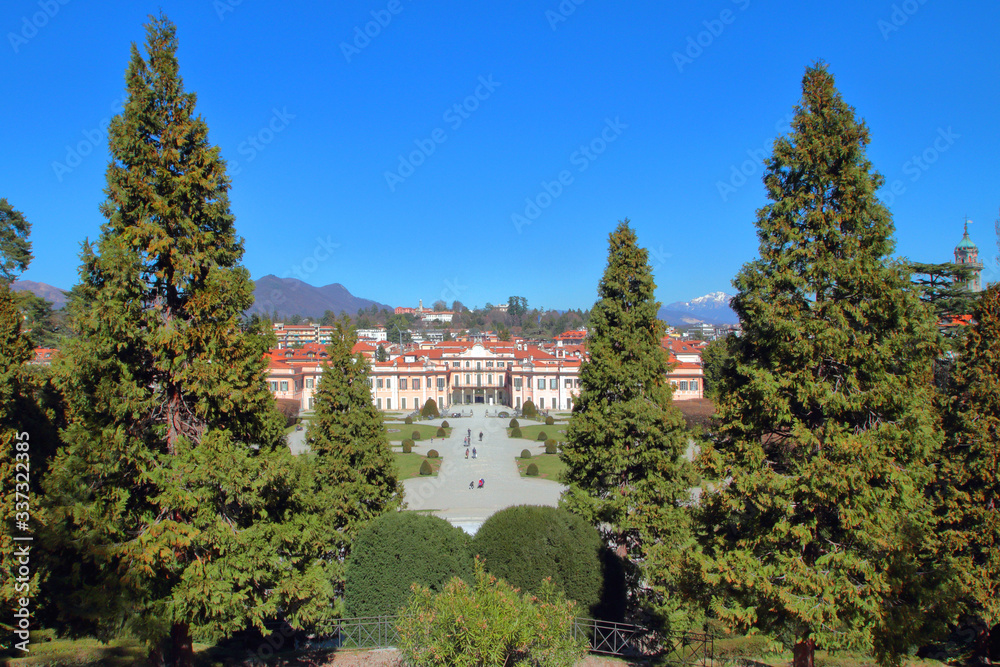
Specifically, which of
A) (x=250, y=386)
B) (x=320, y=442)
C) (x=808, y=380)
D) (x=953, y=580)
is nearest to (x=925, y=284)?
(x=953, y=580)

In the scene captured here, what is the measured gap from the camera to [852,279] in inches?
259

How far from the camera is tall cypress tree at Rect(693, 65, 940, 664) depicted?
633 centimetres

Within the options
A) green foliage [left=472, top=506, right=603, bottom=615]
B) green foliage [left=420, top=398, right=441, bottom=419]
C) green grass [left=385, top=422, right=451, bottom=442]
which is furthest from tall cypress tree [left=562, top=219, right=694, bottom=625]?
green foliage [left=420, top=398, right=441, bottom=419]

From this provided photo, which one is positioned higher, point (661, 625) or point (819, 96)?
point (819, 96)

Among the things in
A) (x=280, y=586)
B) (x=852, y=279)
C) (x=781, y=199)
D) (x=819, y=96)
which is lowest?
(x=280, y=586)

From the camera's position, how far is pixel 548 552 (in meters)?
11.4

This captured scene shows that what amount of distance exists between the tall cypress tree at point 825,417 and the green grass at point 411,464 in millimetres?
24293

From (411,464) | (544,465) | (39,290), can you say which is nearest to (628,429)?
(544,465)

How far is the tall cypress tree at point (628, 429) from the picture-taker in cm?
1205

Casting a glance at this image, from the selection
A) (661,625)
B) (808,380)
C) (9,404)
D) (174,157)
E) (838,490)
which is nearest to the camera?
(838,490)

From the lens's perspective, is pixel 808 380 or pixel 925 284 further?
pixel 925 284

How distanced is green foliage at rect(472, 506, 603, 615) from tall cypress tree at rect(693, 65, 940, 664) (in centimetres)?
442

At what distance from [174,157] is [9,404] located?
217 inches

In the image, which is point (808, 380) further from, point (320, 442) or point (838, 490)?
point (320, 442)
